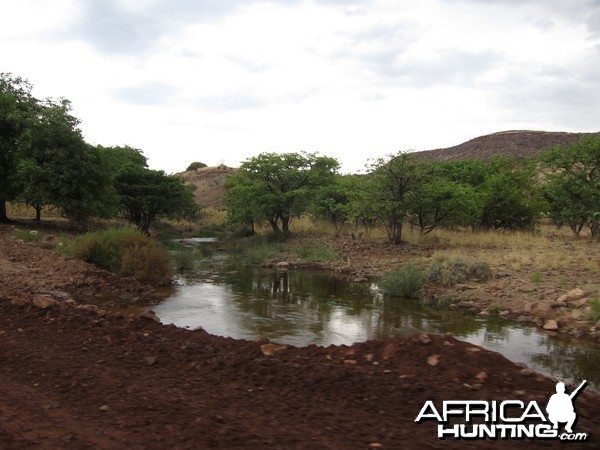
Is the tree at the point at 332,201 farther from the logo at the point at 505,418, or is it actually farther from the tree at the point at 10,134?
the logo at the point at 505,418

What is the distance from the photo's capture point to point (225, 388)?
17.9ft

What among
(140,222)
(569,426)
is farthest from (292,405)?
(140,222)

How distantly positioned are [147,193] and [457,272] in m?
22.8

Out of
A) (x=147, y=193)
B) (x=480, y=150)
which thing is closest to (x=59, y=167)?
(x=147, y=193)

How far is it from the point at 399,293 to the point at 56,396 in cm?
1137

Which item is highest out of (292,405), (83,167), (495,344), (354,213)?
(83,167)

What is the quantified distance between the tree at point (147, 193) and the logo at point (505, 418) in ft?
92.5

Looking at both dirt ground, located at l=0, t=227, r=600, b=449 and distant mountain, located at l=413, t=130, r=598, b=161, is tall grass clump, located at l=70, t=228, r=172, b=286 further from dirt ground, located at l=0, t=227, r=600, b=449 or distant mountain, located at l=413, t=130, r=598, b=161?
distant mountain, located at l=413, t=130, r=598, b=161

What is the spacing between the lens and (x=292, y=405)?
492 centimetres

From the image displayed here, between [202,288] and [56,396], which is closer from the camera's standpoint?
[56,396]

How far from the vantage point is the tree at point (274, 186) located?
3078cm

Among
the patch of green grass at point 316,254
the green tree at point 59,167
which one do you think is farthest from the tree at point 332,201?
the green tree at point 59,167

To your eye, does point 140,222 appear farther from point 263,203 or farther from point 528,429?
point 528,429

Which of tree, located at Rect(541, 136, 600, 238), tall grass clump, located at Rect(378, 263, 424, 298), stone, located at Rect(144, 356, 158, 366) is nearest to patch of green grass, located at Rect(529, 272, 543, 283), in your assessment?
tall grass clump, located at Rect(378, 263, 424, 298)
